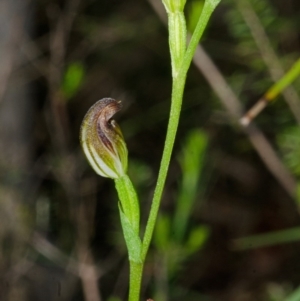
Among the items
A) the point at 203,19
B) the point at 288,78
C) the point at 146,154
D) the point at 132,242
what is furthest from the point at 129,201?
the point at 146,154

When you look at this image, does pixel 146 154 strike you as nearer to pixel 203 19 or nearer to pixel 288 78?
pixel 288 78

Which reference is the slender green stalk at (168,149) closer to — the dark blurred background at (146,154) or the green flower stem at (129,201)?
the green flower stem at (129,201)

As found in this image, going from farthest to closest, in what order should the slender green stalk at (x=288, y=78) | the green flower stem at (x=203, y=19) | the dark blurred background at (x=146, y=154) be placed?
the dark blurred background at (x=146, y=154) → the slender green stalk at (x=288, y=78) → the green flower stem at (x=203, y=19)

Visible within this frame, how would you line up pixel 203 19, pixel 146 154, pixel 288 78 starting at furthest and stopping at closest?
pixel 146 154, pixel 288 78, pixel 203 19

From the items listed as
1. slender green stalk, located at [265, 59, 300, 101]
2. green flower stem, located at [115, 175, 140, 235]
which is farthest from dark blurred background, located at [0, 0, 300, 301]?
green flower stem, located at [115, 175, 140, 235]

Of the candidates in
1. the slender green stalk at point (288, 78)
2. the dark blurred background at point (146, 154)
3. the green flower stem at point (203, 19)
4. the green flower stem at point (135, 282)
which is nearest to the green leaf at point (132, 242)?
the green flower stem at point (135, 282)

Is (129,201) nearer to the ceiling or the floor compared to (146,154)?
nearer to the ceiling
